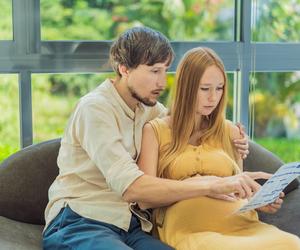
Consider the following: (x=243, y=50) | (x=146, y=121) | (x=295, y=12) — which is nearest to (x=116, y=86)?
(x=146, y=121)

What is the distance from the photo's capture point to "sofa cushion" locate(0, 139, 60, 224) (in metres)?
2.26

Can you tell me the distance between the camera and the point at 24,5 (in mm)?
2662

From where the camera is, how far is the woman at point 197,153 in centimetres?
212

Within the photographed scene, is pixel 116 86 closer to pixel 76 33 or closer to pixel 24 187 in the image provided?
pixel 24 187

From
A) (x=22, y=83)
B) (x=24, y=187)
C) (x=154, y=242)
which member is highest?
(x=22, y=83)

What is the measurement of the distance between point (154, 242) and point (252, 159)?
75cm

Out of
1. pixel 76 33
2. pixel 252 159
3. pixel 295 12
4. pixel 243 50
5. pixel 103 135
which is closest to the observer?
pixel 103 135

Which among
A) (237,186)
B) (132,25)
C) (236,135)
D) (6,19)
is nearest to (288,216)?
(236,135)

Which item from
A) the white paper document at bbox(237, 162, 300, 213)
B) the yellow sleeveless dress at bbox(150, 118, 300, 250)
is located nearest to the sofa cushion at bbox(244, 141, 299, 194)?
the yellow sleeveless dress at bbox(150, 118, 300, 250)

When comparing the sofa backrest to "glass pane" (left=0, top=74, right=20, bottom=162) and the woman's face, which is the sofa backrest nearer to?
"glass pane" (left=0, top=74, right=20, bottom=162)

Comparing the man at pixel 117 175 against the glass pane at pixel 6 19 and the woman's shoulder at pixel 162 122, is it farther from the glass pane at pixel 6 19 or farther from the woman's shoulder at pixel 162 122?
the glass pane at pixel 6 19

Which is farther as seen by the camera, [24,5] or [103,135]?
[24,5]

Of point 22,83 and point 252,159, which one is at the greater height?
point 22,83

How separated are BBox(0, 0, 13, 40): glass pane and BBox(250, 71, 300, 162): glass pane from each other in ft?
4.43
